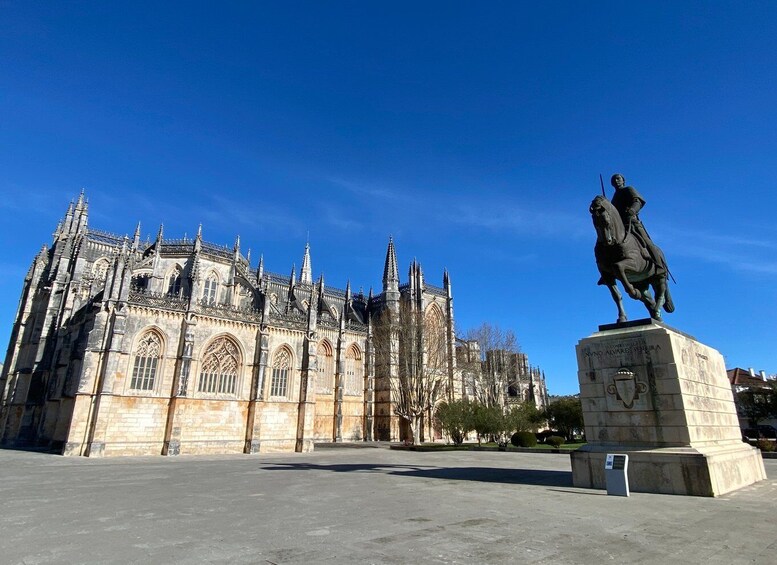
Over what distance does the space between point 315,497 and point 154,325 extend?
2453 centimetres

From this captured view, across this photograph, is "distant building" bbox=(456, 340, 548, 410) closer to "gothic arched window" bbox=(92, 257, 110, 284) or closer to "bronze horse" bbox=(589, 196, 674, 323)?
"bronze horse" bbox=(589, 196, 674, 323)

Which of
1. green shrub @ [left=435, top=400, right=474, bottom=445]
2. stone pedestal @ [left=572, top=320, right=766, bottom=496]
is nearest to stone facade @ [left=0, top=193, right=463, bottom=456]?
green shrub @ [left=435, top=400, right=474, bottom=445]

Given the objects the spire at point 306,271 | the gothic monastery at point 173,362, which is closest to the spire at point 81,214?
the gothic monastery at point 173,362

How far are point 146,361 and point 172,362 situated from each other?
161 centimetres

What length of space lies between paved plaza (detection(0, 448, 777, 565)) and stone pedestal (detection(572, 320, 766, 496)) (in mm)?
509

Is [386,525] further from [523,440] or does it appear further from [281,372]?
[281,372]

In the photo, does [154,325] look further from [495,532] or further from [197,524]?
[495,532]

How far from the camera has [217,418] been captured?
30.6 metres

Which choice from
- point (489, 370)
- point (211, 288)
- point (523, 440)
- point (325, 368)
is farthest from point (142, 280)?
point (523, 440)

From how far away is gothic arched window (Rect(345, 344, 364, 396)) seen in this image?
45969 millimetres

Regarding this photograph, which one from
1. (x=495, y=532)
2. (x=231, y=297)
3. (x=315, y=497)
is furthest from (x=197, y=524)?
(x=231, y=297)

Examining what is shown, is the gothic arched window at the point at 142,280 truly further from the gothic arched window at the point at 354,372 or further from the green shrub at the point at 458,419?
the green shrub at the point at 458,419

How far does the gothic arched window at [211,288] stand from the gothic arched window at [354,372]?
15.2 metres

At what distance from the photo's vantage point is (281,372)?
116 feet
